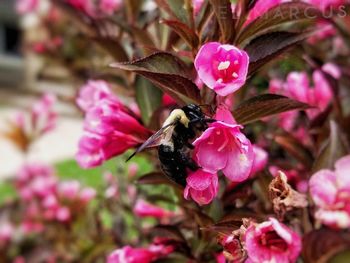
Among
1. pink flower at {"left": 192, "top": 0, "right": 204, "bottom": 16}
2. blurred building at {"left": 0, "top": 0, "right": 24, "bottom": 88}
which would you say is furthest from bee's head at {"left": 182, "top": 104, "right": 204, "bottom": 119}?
blurred building at {"left": 0, "top": 0, "right": 24, "bottom": 88}

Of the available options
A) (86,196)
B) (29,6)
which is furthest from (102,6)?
(29,6)

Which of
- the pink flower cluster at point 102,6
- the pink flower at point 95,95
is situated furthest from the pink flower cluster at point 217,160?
the pink flower cluster at point 102,6

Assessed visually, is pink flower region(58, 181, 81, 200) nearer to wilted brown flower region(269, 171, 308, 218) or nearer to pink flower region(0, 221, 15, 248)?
pink flower region(0, 221, 15, 248)

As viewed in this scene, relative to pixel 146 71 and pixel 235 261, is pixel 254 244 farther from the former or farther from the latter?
pixel 146 71

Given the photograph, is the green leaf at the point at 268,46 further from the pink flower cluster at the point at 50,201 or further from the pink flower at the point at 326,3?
the pink flower cluster at the point at 50,201

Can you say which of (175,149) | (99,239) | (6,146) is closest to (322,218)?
(175,149)
